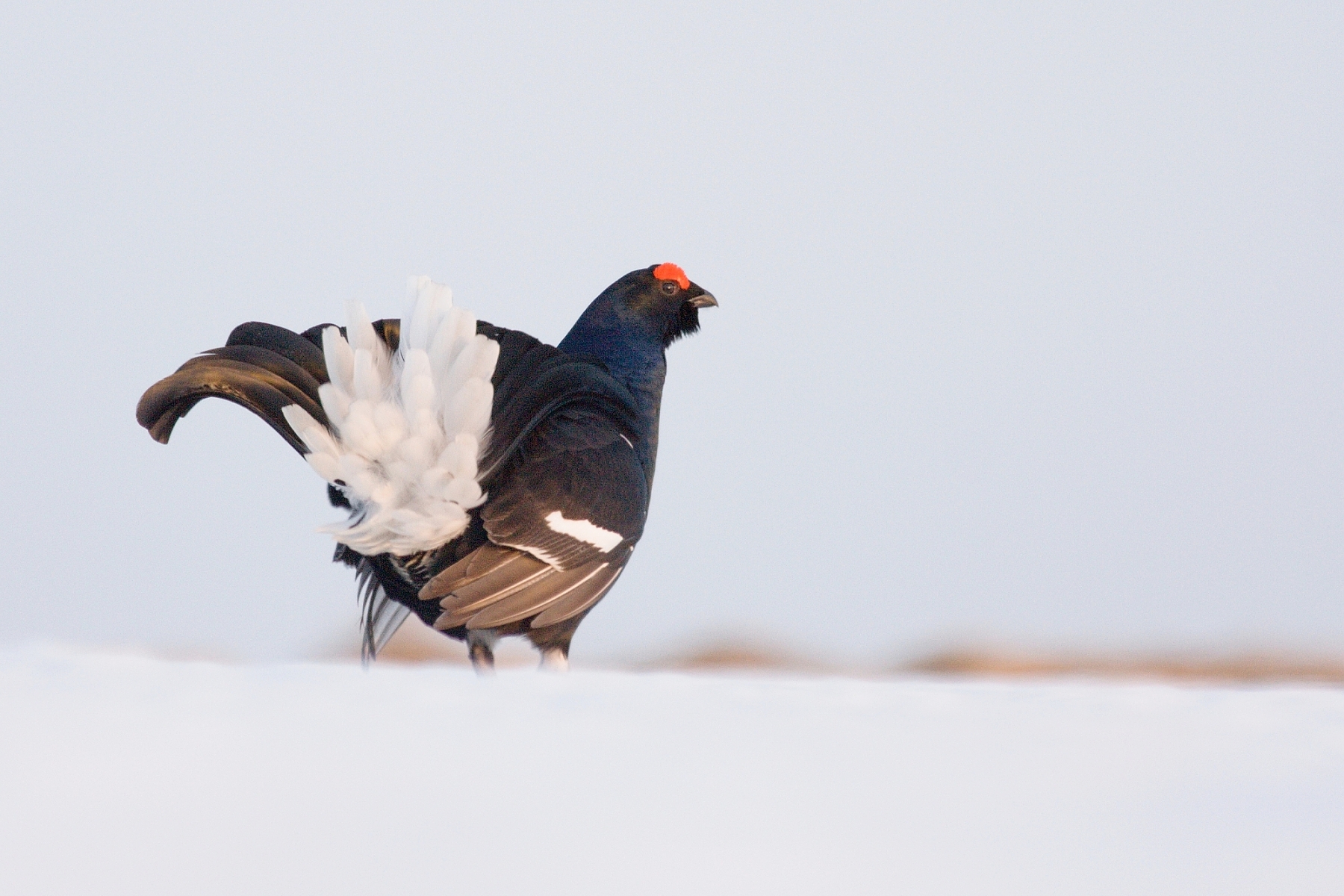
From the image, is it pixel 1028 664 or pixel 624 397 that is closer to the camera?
pixel 1028 664

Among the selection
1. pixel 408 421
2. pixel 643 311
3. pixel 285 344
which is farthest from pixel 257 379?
pixel 643 311

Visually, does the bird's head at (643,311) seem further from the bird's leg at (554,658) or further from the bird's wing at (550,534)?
the bird's leg at (554,658)

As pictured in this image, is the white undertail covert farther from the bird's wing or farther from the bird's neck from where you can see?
the bird's neck

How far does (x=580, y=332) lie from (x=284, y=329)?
1.05 meters

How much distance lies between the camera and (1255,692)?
601 millimetres

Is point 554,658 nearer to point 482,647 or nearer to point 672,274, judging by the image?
point 482,647

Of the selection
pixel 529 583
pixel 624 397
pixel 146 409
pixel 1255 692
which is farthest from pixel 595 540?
pixel 1255 692

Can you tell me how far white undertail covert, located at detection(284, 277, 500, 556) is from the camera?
2131 mm

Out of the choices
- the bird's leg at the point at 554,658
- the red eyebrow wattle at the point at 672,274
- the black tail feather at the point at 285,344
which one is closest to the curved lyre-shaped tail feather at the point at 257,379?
the black tail feather at the point at 285,344

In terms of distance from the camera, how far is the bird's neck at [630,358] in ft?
9.89

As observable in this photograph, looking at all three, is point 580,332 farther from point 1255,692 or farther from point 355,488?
point 1255,692

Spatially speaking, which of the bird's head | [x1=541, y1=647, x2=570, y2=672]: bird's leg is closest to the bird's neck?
the bird's head

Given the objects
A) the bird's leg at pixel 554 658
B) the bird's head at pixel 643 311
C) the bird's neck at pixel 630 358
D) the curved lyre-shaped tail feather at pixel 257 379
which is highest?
the bird's head at pixel 643 311

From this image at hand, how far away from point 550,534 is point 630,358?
0.91 metres
